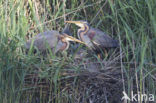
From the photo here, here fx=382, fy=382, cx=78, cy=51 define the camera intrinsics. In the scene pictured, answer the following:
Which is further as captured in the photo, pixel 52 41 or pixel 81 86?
pixel 52 41

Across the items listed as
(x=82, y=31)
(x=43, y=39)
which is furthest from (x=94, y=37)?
(x=43, y=39)

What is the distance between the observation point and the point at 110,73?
332cm

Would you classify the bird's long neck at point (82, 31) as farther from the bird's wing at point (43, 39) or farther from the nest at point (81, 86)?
the nest at point (81, 86)

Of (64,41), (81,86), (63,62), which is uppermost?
(64,41)

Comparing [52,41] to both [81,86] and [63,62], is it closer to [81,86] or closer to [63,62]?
[63,62]

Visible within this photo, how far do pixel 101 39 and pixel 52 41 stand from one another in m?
0.49

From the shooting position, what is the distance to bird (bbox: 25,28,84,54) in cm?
362

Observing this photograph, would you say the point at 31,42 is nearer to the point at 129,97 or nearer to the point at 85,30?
the point at 85,30

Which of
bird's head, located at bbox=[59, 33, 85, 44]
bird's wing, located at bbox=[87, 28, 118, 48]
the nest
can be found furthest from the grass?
bird's head, located at bbox=[59, 33, 85, 44]

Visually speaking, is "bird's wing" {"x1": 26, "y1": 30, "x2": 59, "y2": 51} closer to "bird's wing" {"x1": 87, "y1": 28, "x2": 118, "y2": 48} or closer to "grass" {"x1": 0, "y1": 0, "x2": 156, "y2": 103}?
"grass" {"x1": 0, "y1": 0, "x2": 156, "y2": 103}

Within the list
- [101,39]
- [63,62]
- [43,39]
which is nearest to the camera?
[63,62]

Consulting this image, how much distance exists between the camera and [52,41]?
383cm

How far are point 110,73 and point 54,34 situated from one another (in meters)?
0.79

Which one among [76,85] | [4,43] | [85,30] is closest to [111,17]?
[85,30]
